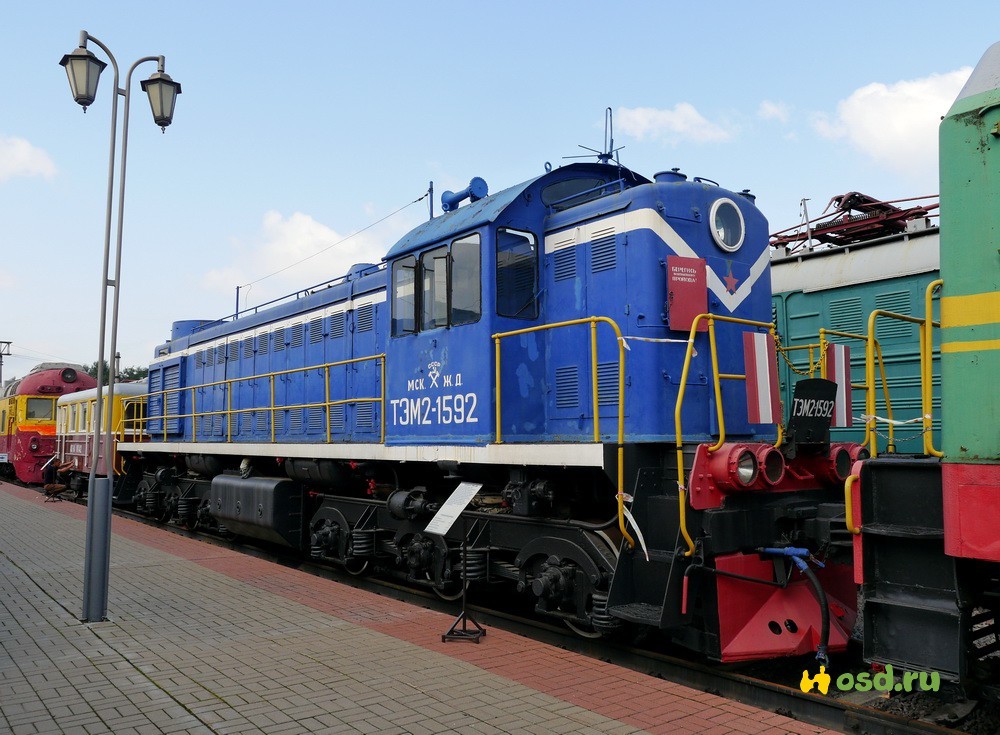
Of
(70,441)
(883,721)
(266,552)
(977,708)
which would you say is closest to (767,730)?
(883,721)

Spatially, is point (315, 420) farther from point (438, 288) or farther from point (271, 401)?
point (438, 288)

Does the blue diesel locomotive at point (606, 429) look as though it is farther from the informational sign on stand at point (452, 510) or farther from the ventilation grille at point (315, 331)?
the ventilation grille at point (315, 331)

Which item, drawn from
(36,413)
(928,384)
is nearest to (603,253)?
(928,384)

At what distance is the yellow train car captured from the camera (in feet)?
56.2

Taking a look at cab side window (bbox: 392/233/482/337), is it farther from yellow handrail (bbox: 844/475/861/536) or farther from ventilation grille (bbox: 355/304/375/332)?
yellow handrail (bbox: 844/475/861/536)

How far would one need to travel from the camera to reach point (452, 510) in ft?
21.7

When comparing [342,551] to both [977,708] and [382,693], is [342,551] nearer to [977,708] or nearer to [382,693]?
[382,693]

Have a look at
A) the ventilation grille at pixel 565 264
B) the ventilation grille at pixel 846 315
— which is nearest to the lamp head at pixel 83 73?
the ventilation grille at pixel 565 264

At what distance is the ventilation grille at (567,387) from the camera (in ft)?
22.3

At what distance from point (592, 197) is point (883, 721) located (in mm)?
4839

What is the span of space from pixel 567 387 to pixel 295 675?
3.12 m

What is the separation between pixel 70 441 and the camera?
885 inches

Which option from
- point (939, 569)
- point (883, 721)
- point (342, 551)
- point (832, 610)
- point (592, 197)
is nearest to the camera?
point (939, 569)

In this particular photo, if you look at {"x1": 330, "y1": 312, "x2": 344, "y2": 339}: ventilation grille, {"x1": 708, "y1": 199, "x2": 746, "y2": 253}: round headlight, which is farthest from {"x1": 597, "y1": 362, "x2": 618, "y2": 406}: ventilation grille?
{"x1": 330, "y1": 312, "x2": 344, "y2": 339}: ventilation grille
